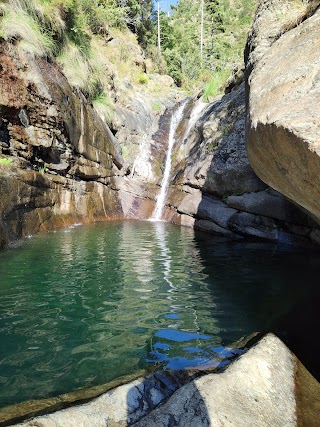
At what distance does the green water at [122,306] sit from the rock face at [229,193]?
4.84ft

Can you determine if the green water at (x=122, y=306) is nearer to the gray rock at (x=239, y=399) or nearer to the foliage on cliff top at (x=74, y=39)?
the gray rock at (x=239, y=399)

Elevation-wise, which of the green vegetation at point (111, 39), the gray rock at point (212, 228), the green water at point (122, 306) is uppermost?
the green vegetation at point (111, 39)

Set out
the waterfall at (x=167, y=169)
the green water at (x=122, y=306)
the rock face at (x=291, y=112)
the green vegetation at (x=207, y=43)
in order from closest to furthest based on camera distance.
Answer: the rock face at (x=291, y=112) < the green water at (x=122, y=306) < the waterfall at (x=167, y=169) < the green vegetation at (x=207, y=43)

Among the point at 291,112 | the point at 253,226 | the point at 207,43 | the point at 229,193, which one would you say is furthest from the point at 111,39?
the point at 207,43

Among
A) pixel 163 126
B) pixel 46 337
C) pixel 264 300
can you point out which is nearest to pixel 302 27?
pixel 264 300

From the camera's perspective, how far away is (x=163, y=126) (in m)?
18.9

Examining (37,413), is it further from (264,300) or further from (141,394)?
(264,300)

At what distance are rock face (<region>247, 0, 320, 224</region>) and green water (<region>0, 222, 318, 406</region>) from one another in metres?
1.83

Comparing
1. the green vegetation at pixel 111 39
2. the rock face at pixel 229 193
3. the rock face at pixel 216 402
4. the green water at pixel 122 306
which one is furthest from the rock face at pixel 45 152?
the rock face at pixel 216 402

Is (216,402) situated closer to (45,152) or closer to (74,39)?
(45,152)

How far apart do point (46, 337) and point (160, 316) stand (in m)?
1.40

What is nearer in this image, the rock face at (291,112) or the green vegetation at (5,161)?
the rock face at (291,112)

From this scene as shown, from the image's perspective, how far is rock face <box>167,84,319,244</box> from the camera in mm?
9367

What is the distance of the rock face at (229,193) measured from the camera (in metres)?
9.37
